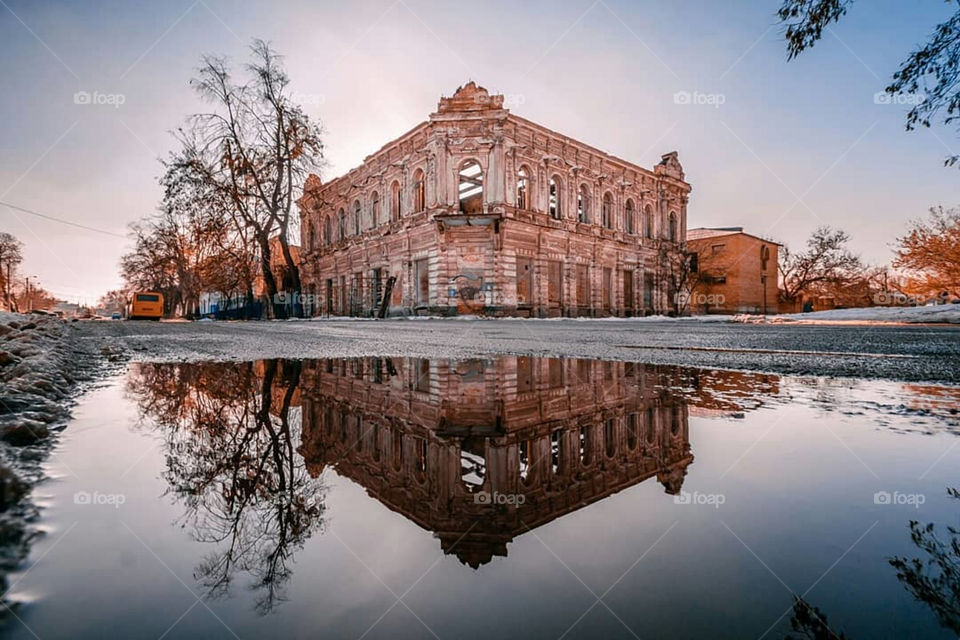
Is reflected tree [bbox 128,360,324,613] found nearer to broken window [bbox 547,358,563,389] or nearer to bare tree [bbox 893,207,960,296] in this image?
broken window [bbox 547,358,563,389]

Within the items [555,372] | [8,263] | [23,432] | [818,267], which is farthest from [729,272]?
[8,263]

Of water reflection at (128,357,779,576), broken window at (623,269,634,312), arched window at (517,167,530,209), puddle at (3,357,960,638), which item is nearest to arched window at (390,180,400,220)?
arched window at (517,167,530,209)

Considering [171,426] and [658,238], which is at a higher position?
[658,238]

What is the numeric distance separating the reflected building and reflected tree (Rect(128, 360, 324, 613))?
116 millimetres

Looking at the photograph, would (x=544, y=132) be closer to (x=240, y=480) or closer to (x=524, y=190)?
(x=524, y=190)

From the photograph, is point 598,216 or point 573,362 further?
point 598,216

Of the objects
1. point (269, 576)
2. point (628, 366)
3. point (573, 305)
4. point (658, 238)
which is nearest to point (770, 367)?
point (628, 366)

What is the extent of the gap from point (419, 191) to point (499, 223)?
5.32 meters

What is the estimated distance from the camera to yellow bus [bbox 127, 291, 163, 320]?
3697 cm

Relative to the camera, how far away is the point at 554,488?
3.44 ft

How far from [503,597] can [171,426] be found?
148 centimetres

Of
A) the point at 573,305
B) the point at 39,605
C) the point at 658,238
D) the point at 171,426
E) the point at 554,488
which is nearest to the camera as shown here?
the point at 39,605

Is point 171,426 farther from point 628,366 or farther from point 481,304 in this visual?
point 481,304

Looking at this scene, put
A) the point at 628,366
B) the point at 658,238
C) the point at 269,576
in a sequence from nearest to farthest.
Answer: the point at 269,576 < the point at 628,366 < the point at 658,238
